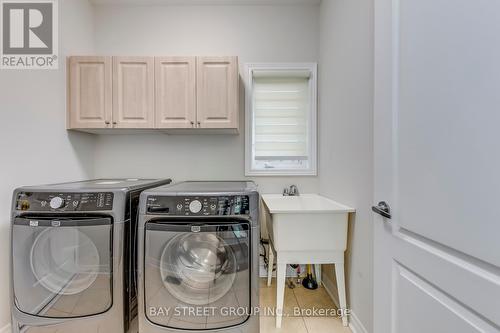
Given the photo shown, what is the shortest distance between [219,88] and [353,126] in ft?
3.79

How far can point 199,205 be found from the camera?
4.41 feet

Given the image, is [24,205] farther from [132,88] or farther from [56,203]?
[132,88]

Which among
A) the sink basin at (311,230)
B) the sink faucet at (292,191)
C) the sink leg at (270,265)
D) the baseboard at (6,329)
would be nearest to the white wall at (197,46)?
the sink faucet at (292,191)

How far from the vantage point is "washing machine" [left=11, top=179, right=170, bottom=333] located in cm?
136

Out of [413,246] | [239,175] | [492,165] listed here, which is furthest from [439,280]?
[239,175]

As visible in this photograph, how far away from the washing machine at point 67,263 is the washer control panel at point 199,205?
25cm

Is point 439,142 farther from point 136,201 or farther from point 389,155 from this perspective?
point 136,201

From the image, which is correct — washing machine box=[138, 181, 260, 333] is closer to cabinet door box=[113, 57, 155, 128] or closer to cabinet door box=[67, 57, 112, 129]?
cabinet door box=[113, 57, 155, 128]

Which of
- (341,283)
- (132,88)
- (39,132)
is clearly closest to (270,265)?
(341,283)

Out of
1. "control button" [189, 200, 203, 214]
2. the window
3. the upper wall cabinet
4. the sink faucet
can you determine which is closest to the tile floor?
the sink faucet

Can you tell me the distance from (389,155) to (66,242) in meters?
1.88

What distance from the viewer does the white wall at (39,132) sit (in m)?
1.50

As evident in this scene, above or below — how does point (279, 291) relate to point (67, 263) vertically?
below

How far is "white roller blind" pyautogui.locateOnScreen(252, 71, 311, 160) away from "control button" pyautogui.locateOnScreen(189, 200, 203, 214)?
3.84 ft
